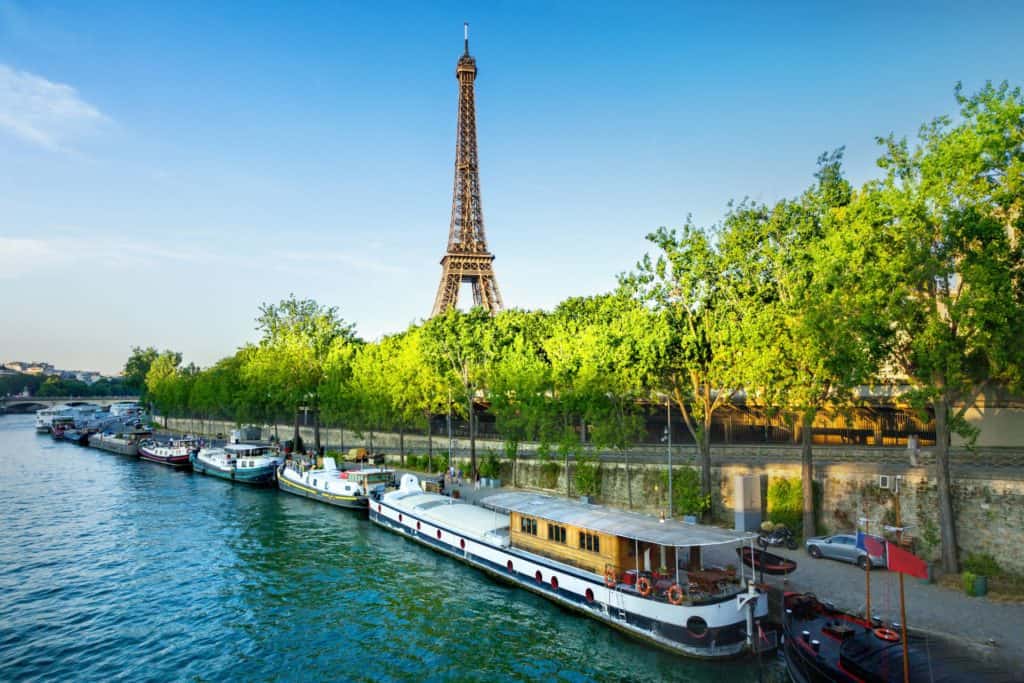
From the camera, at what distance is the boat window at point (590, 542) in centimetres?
2661

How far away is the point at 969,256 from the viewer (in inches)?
994

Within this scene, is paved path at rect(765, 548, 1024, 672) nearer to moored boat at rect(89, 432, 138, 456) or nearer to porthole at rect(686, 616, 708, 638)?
porthole at rect(686, 616, 708, 638)

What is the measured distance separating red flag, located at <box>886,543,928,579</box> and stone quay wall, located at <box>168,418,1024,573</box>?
1362cm

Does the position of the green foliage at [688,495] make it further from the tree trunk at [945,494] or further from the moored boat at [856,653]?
the moored boat at [856,653]

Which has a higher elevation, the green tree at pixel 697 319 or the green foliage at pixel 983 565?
the green tree at pixel 697 319

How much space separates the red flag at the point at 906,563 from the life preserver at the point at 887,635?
12.5 feet

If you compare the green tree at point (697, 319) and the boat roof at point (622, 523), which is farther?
the green tree at point (697, 319)

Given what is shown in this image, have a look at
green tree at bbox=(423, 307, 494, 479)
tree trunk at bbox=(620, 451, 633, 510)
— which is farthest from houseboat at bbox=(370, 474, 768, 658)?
green tree at bbox=(423, 307, 494, 479)

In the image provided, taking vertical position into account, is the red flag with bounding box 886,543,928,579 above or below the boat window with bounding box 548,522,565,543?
above

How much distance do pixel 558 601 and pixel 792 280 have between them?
790 inches

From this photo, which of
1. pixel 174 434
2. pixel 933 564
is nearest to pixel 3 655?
pixel 933 564

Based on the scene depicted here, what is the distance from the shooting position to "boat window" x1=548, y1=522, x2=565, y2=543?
2847cm

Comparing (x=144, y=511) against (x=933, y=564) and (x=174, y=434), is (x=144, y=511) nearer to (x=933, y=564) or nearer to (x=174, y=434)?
(x=933, y=564)

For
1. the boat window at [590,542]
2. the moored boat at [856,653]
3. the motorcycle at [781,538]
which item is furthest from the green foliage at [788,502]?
the boat window at [590,542]
